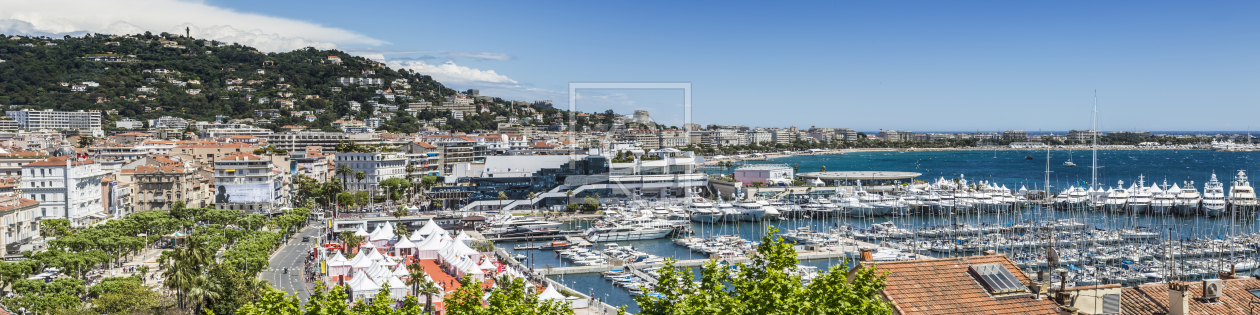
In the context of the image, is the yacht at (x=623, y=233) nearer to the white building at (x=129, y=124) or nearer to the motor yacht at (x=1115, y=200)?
the motor yacht at (x=1115, y=200)

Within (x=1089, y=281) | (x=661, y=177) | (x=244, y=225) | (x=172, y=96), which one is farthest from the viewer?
(x=172, y=96)

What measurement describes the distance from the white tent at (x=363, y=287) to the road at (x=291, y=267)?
1.42 metres

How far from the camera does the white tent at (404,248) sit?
31.7 metres

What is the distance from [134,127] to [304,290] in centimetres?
7862

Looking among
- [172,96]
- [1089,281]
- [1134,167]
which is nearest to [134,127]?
[172,96]

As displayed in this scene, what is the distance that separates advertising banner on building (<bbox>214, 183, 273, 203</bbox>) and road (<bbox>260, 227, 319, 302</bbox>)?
8716mm

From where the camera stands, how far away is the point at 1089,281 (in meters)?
28.5

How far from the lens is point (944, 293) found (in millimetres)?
8469

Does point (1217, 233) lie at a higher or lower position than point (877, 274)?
lower

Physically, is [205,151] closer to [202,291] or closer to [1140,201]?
[202,291]

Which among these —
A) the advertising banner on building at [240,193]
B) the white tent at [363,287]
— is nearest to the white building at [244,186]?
the advertising banner on building at [240,193]

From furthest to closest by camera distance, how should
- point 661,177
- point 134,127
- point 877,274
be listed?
1. point 134,127
2. point 661,177
3. point 877,274

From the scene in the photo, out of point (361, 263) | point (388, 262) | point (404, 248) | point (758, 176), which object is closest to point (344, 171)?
point (404, 248)

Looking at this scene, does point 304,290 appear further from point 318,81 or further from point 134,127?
point 318,81
